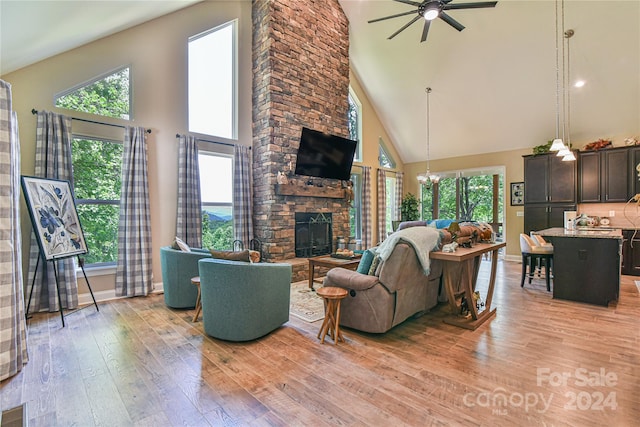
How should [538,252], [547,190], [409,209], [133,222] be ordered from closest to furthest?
[133,222]
[538,252]
[547,190]
[409,209]

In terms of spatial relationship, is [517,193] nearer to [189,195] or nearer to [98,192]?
[189,195]

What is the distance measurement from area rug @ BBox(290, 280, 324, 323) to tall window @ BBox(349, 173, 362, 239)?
3.52 meters

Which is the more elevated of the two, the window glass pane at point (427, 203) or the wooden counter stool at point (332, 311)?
the window glass pane at point (427, 203)

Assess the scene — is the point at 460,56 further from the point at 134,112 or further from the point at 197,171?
the point at 134,112

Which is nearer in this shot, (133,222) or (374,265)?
(374,265)

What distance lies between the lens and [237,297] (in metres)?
2.74

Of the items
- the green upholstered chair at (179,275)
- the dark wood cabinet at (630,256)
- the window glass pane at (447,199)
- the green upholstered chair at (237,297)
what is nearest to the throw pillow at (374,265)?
the green upholstered chair at (237,297)

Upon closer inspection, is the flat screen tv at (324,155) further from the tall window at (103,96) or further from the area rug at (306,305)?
the tall window at (103,96)

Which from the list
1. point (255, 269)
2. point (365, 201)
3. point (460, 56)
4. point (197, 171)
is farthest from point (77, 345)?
point (460, 56)

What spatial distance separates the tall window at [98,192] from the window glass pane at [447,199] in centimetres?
799

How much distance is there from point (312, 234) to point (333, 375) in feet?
12.8

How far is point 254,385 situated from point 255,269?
3.11 ft

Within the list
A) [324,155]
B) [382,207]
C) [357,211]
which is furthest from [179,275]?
[382,207]

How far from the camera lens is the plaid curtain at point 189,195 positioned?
471 cm
